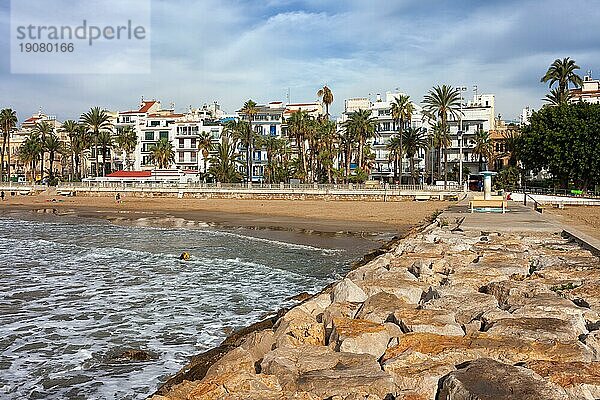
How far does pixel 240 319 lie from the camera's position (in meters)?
12.0

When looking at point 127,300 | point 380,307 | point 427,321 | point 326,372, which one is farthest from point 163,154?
point 326,372

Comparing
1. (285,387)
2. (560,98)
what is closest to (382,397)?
(285,387)

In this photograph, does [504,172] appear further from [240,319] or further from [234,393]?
[234,393]

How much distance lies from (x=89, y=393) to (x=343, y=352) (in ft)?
12.3

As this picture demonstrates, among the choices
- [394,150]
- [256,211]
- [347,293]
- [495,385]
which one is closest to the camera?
[495,385]

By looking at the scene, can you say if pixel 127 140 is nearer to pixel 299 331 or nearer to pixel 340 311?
pixel 340 311

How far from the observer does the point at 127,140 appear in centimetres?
9256

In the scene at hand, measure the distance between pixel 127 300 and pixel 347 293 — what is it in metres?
6.67

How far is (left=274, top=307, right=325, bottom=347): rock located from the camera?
746 cm

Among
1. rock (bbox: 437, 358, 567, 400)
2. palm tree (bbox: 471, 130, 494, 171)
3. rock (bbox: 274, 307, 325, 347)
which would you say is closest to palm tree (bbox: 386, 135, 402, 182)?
palm tree (bbox: 471, 130, 494, 171)

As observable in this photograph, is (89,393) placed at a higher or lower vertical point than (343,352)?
lower

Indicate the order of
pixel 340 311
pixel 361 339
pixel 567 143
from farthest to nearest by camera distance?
pixel 567 143
pixel 340 311
pixel 361 339

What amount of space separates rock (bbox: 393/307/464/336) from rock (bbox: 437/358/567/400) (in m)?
1.50

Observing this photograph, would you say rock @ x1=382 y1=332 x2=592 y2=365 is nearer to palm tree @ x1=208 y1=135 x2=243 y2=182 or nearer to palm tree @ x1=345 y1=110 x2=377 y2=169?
palm tree @ x1=208 y1=135 x2=243 y2=182
